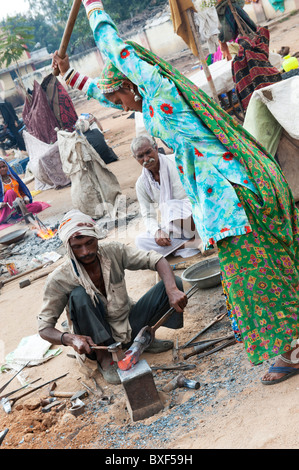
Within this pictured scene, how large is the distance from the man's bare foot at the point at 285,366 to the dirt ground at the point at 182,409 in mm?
42

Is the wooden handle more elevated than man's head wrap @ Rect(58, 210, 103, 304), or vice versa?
the wooden handle

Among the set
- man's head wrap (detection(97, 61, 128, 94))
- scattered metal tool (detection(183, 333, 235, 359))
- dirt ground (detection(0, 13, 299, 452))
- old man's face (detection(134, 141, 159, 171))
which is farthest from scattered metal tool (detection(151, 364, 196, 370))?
old man's face (detection(134, 141, 159, 171))

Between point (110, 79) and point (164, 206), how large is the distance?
2.98 metres

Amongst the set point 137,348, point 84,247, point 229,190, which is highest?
point 229,190

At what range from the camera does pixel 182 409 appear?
3.24 m

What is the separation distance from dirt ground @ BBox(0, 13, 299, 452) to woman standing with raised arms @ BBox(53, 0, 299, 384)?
0.31m

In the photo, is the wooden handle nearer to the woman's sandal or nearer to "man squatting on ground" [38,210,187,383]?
"man squatting on ground" [38,210,187,383]

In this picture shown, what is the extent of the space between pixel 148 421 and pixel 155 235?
109 inches

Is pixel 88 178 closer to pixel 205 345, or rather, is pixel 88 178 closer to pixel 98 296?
pixel 98 296

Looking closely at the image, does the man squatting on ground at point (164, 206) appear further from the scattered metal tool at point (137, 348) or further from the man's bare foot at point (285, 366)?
the man's bare foot at point (285, 366)

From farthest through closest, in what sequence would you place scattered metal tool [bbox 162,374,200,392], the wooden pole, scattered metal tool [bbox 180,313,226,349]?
the wooden pole < scattered metal tool [bbox 180,313,226,349] < scattered metal tool [bbox 162,374,200,392]

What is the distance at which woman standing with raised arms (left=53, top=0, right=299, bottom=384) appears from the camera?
2717 mm

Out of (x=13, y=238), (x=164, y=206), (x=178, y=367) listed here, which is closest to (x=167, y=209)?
(x=164, y=206)

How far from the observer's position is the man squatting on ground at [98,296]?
12.6 feet
